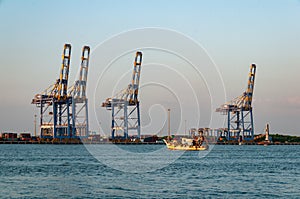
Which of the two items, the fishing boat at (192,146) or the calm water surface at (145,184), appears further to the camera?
the fishing boat at (192,146)

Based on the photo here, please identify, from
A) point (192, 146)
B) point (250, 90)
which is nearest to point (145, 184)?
point (192, 146)

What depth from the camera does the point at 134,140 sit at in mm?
133000

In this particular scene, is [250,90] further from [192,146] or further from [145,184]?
[145,184]

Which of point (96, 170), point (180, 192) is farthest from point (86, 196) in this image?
point (96, 170)

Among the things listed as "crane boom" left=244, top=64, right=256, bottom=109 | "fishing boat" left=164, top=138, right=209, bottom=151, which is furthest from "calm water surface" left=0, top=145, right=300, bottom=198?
"crane boom" left=244, top=64, right=256, bottom=109

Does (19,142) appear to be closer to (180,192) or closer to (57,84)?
(57,84)

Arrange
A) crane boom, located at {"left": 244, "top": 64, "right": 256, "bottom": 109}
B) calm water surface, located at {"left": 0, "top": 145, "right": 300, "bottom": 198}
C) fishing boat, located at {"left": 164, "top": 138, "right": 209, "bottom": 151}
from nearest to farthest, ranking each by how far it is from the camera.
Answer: calm water surface, located at {"left": 0, "top": 145, "right": 300, "bottom": 198}
fishing boat, located at {"left": 164, "top": 138, "right": 209, "bottom": 151}
crane boom, located at {"left": 244, "top": 64, "right": 256, "bottom": 109}

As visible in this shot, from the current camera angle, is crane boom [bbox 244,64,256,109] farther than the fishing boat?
Yes

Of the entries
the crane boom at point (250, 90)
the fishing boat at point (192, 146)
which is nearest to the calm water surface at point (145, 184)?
the fishing boat at point (192, 146)

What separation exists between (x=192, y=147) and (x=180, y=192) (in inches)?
2377

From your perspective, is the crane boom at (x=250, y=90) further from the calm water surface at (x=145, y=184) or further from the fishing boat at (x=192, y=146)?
the calm water surface at (x=145, y=184)

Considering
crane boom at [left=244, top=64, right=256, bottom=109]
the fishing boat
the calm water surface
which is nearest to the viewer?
the calm water surface

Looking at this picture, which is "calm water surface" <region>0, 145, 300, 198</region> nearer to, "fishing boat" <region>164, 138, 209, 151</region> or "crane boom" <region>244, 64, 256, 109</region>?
"fishing boat" <region>164, 138, 209, 151</region>

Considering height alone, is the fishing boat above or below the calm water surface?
above
